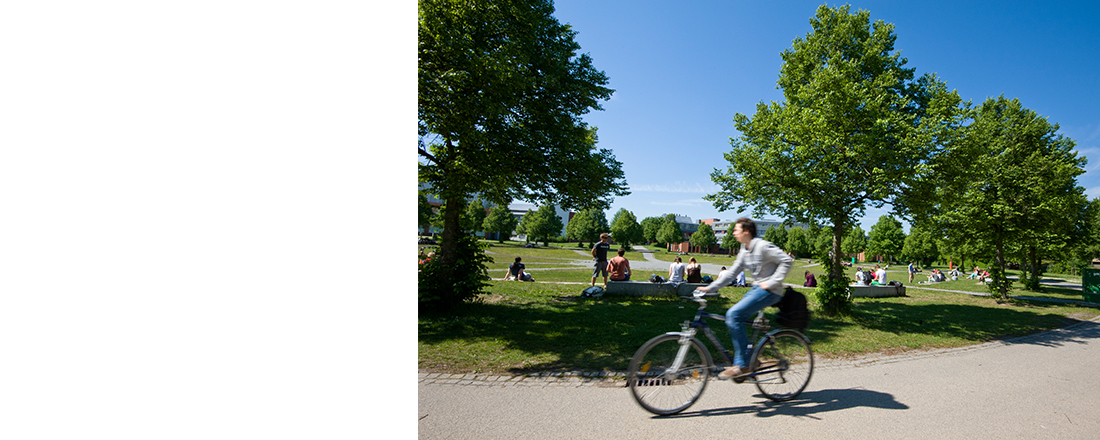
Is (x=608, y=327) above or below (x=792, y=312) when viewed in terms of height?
below

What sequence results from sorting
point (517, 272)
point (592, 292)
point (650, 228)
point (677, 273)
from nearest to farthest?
point (592, 292) < point (677, 273) < point (517, 272) < point (650, 228)

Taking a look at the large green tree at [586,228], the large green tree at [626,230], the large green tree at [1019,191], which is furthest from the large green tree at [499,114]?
the large green tree at [626,230]

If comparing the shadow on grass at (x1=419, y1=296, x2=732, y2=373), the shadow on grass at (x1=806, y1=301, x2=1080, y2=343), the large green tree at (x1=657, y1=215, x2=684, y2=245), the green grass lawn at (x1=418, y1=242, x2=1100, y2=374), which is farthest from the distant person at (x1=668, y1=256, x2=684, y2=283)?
the large green tree at (x1=657, y1=215, x2=684, y2=245)

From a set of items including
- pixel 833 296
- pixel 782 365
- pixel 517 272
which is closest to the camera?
pixel 782 365

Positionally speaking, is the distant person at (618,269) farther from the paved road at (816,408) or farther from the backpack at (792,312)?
the backpack at (792,312)

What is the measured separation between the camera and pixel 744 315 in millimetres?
3639

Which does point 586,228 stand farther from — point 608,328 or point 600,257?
point 608,328

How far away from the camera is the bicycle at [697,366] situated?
342cm

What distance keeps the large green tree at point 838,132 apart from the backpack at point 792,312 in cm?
528

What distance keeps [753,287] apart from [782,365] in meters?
0.84

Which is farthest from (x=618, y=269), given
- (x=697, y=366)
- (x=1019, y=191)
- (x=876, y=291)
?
(x=1019, y=191)
